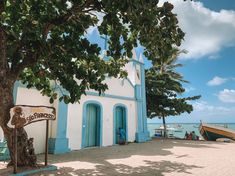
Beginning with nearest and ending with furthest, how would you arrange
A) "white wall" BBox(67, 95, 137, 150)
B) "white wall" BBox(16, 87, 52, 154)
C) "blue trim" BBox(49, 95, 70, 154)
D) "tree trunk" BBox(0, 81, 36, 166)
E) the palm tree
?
1. "tree trunk" BBox(0, 81, 36, 166)
2. "white wall" BBox(16, 87, 52, 154)
3. "blue trim" BBox(49, 95, 70, 154)
4. "white wall" BBox(67, 95, 137, 150)
5. the palm tree

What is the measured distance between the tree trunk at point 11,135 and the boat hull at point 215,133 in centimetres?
1837

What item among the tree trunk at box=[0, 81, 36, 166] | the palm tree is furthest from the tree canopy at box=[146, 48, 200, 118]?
the tree trunk at box=[0, 81, 36, 166]

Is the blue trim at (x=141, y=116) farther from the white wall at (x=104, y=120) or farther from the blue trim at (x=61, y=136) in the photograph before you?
the blue trim at (x=61, y=136)

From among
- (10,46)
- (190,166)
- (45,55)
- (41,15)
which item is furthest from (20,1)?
(190,166)

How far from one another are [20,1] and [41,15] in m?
0.73

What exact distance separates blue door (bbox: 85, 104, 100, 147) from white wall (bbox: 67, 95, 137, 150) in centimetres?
41

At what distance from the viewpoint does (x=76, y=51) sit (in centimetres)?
706

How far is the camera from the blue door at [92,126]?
1331 centimetres

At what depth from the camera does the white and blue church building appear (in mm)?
10820

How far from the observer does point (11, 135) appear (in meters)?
6.59

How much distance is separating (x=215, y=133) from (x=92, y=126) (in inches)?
516

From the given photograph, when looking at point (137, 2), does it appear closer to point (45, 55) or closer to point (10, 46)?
point (45, 55)

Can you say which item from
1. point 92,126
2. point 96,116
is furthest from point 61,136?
point 96,116

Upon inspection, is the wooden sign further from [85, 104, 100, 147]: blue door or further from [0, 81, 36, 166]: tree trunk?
[85, 104, 100, 147]: blue door
